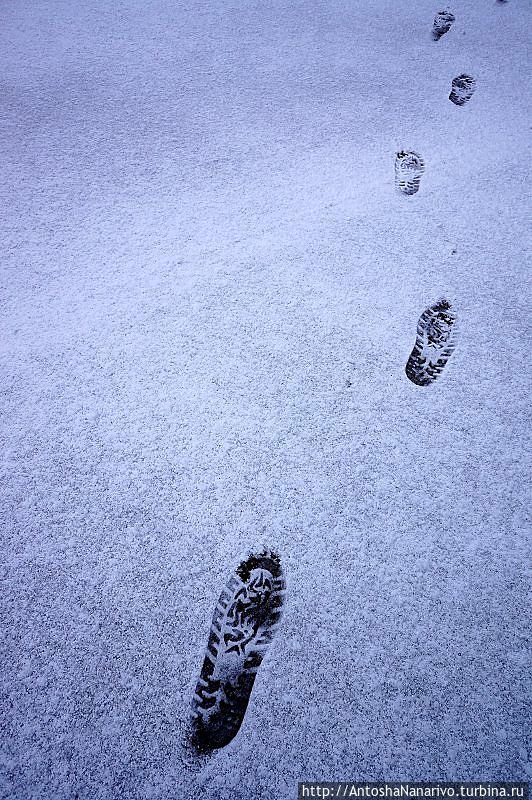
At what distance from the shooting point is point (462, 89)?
56.4 inches

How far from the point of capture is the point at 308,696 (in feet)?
2.11

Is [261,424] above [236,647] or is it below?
above

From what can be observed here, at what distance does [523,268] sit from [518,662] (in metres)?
0.85

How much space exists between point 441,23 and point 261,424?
187 cm

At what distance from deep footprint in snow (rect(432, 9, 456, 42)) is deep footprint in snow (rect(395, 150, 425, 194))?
80 centimetres

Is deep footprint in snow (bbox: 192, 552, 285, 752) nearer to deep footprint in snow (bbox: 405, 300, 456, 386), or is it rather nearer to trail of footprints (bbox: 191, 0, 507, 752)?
trail of footprints (bbox: 191, 0, 507, 752)

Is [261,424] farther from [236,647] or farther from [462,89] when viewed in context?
[462,89]

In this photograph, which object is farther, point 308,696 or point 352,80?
point 352,80

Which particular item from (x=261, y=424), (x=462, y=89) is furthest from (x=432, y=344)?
(x=462, y=89)

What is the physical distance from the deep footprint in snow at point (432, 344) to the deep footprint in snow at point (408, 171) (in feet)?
1.29

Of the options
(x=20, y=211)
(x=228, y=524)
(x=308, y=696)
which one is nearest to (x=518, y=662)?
(x=308, y=696)

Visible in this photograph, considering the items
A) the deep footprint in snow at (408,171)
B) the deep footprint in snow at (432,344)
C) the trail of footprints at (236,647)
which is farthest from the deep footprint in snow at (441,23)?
the trail of footprints at (236,647)

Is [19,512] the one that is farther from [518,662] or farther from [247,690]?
[518,662]

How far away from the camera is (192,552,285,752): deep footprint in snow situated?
0.63 meters
